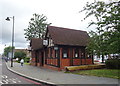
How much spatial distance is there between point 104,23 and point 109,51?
86.2 inches

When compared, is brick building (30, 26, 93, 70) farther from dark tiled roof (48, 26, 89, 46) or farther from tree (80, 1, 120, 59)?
tree (80, 1, 120, 59)

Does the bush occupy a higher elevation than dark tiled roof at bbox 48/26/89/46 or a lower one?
lower

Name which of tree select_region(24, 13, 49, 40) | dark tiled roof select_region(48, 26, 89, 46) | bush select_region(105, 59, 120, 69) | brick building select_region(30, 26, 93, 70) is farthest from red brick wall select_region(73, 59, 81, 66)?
tree select_region(24, 13, 49, 40)

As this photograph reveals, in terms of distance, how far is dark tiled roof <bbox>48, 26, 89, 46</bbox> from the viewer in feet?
69.9

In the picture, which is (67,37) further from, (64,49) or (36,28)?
(36,28)

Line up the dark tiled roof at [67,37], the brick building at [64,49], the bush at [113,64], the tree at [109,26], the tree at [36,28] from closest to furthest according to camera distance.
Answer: the tree at [109,26]
the bush at [113,64]
the brick building at [64,49]
the dark tiled roof at [67,37]
the tree at [36,28]

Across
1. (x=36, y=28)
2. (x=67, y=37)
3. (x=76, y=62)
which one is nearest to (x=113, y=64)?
(x=76, y=62)

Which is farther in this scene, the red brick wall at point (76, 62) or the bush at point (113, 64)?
the red brick wall at point (76, 62)

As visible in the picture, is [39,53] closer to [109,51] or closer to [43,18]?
[109,51]

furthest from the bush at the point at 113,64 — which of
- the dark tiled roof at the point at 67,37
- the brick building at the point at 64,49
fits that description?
the dark tiled roof at the point at 67,37

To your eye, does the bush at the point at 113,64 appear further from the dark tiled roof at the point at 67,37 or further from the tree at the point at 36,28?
the tree at the point at 36,28

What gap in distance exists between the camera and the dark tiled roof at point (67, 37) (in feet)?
69.9

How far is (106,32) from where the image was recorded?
38.6 ft

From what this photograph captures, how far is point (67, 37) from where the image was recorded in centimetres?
2297
